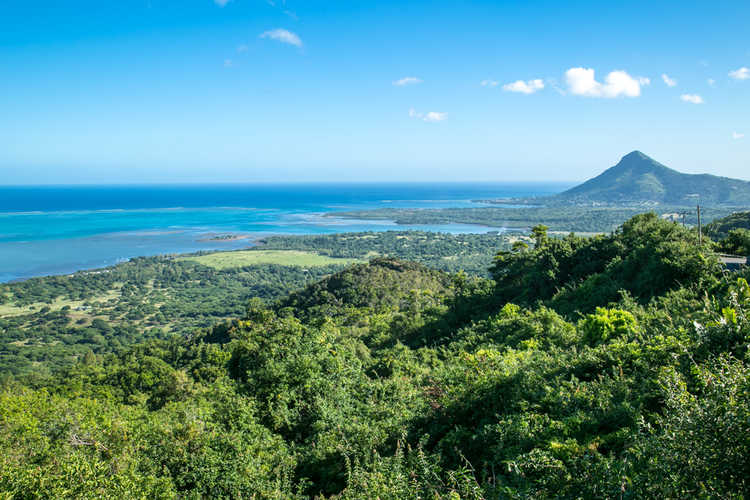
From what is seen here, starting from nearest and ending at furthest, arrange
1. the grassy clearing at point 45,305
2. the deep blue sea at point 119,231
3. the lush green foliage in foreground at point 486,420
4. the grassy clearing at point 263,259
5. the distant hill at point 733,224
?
1. the lush green foliage in foreground at point 486,420
2. the distant hill at point 733,224
3. the grassy clearing at point 45,305
4. the deep blue sea at point 119,231
5. the grassy clearing at point 263,259

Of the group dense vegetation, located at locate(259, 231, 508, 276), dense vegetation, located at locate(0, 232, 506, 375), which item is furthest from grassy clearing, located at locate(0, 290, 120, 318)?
dense vegetation, located at locate(259, 231, 508, 276)

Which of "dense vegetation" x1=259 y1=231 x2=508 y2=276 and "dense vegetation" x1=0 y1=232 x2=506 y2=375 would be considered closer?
"dense vegetation" x1=0 y1=232 x2=506 y2=375

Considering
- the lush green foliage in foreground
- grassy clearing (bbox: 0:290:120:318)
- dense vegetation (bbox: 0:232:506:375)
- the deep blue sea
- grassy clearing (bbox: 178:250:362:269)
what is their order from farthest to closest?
grassy clearing (bbox: 178:250:362:269)
the deep blue sea
grassy clearing (bbox: 0:290:120:318)
dense vegetation (bbox: 0:232:506:375)
the lush green foliage in foreground

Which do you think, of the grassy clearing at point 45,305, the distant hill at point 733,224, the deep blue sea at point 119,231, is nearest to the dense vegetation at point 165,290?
the grassy clearing at point 45,305

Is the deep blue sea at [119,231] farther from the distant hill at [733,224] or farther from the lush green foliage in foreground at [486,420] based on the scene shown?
the lush green foliage in foreground at [486,420]

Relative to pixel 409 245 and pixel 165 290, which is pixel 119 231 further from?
pixel 409 245

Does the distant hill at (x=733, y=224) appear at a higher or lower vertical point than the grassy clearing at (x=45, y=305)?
higher

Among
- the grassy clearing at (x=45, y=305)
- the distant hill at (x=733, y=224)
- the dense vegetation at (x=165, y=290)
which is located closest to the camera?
the distant hill at (x=733, y=224)

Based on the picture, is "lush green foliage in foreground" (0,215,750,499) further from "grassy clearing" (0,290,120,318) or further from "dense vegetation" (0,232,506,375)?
"grassy clearing" (0,290,120,318)

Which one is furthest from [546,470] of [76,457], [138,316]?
[138,316]
